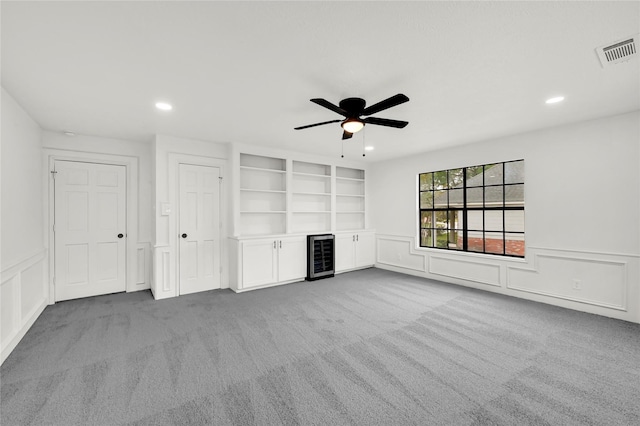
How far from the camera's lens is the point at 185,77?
239 centimetres

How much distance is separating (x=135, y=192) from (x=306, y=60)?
3.91 metres

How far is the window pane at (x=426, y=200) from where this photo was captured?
5.55 metres

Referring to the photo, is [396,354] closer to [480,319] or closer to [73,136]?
[480,319]

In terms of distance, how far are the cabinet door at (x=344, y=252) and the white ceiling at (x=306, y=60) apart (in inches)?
118

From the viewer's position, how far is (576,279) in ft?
11.9

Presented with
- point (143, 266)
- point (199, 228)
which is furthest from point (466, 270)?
point (143, 266)

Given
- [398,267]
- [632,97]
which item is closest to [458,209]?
[398,267]

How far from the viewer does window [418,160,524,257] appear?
4598 mm

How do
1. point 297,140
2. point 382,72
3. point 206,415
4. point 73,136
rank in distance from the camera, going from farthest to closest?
point 297,140, point 73,136, point 382,72, point 206,415

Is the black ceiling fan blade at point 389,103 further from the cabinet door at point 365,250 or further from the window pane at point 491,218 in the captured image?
the cabinet door at point 365,250

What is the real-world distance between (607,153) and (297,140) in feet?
13.6

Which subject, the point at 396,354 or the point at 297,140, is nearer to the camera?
the point at 396,354

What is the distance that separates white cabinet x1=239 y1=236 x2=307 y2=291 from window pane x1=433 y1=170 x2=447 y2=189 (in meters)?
A: 2.89

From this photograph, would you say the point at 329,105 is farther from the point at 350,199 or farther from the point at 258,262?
the point at 350,199
